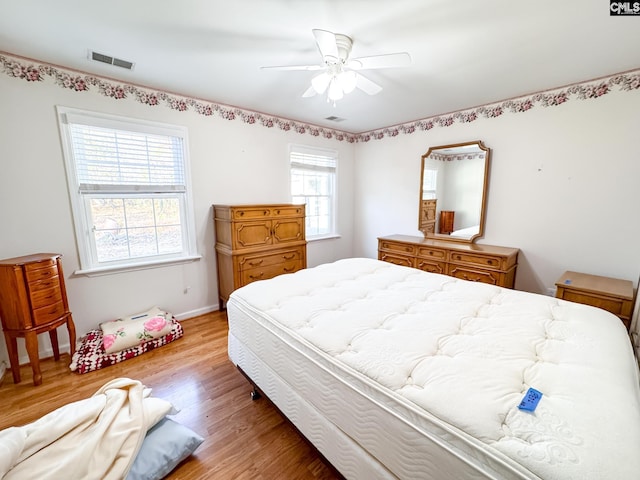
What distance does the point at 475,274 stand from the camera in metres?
3.00

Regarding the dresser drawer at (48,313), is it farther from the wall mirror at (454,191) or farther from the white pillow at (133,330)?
the wall mirror at (454,191)

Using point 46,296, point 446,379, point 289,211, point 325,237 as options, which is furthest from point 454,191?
point 46,296

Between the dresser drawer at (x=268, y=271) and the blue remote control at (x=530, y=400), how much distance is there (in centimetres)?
264

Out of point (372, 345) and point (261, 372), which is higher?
point (372, 345)

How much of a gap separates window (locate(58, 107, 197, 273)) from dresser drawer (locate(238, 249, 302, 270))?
2.10ft

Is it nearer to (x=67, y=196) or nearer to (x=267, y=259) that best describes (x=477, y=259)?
(x=267, y=259)

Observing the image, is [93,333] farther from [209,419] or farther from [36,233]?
[209,419]

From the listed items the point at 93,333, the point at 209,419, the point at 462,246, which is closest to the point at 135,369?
the point at 93,333

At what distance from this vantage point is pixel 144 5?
1.50 meters

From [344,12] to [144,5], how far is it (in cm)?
113

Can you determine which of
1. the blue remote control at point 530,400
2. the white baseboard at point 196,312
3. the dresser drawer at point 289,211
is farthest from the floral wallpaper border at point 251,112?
the blue remote control at point 530,400

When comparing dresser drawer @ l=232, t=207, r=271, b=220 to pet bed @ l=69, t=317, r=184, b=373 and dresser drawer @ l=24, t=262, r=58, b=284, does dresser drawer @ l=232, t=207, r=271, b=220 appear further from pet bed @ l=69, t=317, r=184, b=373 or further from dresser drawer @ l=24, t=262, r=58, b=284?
dresser drawer @ l=24, t=262, r=58, b=284

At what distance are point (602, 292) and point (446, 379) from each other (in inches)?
86.6

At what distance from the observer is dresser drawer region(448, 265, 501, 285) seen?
2.87 m
